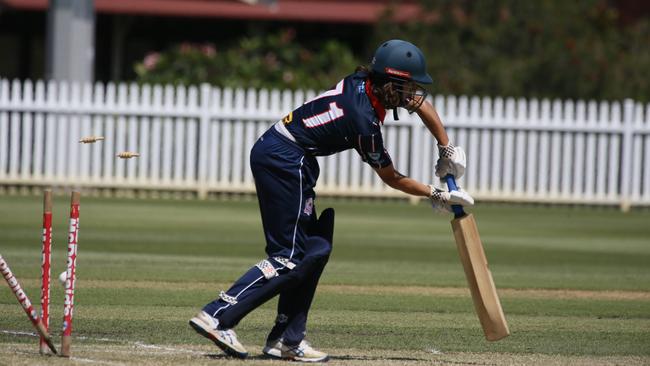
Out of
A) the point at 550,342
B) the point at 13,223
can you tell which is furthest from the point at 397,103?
the point at 13,223

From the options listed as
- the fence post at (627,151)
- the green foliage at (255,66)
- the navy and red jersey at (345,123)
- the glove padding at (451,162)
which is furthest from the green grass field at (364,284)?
the green foliage at (255,66)

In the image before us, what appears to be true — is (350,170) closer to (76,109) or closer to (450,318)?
(76,109)

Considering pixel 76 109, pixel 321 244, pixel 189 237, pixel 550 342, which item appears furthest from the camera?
pixel 76 109

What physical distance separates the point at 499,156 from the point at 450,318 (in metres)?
10.5

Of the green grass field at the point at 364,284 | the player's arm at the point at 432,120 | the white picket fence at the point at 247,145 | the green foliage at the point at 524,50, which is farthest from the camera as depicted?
the green foliage at the point at 524,50

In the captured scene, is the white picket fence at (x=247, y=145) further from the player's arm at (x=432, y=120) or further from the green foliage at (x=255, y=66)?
the player's arm at (x=432, y=120)

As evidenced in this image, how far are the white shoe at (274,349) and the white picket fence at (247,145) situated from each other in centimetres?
1139

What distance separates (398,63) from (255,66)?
16.1m

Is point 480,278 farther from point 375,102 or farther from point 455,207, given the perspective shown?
point 375,102

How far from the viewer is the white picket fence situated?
18406 millimetres

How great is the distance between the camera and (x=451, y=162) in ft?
23.7

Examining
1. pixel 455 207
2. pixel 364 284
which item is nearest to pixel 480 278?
pixel 455 207

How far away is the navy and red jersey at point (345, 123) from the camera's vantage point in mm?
6777

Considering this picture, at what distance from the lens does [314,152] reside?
700cm
